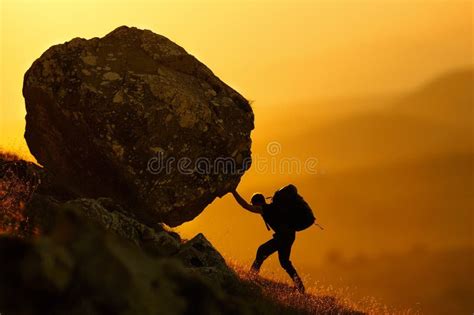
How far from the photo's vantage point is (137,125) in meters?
14.2

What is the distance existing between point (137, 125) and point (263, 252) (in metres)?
5.03

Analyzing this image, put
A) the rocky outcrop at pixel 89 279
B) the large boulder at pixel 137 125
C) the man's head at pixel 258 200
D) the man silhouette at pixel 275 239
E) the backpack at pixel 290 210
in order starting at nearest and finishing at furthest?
the rocky outcrop at pixel 89 279, the large boulder at pixel 137 125, the backpack at pixel 290 210, the man silhouette at pixel 275 239, the man's head at pixel 258 200

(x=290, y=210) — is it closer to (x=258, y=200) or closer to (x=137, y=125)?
(x=258, y=200)

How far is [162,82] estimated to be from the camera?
1499 cm

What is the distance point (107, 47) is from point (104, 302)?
38.7ft

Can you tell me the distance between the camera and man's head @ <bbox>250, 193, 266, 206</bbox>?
52.4 feet

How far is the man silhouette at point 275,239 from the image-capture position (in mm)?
15625

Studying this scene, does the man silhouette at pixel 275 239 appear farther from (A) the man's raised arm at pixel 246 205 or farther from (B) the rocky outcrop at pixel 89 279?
(B) the rocky outcrop at pixel 89 279

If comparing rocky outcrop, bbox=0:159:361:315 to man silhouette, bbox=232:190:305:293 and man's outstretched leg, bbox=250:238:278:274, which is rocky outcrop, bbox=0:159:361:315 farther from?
man's outstretched leg, bbox=250:238:278:274

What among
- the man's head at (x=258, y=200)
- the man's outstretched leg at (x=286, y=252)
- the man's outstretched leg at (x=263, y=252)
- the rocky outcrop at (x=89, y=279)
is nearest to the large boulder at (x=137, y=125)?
the man's head at (x=258, y=200)

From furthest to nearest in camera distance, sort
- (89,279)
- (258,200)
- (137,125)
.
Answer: (258,200), (137,125), (89,279)

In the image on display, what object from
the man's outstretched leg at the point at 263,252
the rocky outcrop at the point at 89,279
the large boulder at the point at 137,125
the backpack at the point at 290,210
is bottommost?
the rocky outcrop at the point at 89,279

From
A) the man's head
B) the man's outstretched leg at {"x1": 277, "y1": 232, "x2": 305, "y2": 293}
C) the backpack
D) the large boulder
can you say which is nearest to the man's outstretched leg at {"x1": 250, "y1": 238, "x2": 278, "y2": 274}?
the man's outstretched leg at {"x1": 277, "y1": 232, "x2": 305, "y2": 293}

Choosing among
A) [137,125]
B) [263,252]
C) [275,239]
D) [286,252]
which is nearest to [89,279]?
[137,125]
